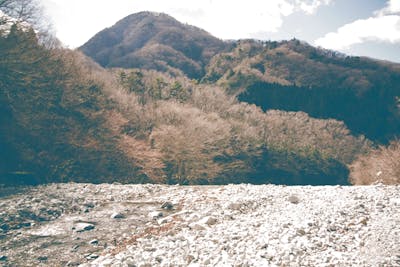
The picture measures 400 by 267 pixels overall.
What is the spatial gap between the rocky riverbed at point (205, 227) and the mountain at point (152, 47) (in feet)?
363

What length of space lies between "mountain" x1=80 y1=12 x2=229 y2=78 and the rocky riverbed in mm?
110551

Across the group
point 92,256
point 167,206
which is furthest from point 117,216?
point 92,256

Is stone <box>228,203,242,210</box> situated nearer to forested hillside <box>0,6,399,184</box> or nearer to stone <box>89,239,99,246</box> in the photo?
stone <box>89,239,99,246</box>

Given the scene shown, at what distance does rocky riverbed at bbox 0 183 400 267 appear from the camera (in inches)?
329

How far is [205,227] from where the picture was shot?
10.4 metres

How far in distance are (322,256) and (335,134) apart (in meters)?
70.3

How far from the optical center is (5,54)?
22688 millimetres

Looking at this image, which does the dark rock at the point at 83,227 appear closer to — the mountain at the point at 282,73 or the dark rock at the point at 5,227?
the dark rock at the point at 5,227

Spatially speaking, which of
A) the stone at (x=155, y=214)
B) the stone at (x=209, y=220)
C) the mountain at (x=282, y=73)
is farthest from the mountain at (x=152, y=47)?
the stone at (x=209, y=220)

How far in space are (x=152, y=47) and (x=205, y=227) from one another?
470 feet

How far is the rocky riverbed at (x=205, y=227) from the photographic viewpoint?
835cm

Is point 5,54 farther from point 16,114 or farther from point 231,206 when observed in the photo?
point 231,206

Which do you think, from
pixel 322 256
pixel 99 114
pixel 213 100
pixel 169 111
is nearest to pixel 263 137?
pixel 213 100

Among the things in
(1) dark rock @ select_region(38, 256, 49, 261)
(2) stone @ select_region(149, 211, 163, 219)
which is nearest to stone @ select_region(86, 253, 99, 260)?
(1) dark rock @ select_region(38, 256, 49, 261)
